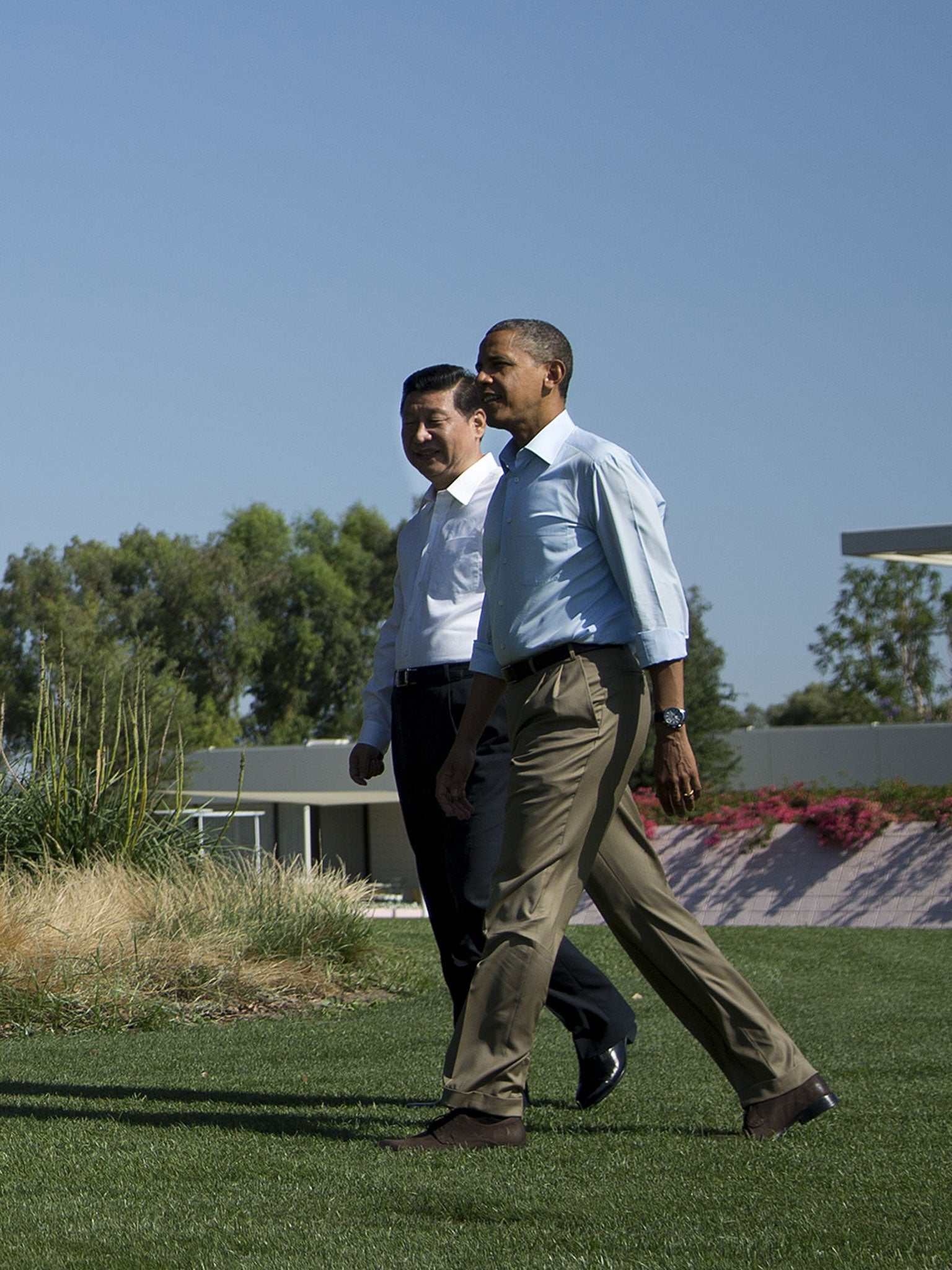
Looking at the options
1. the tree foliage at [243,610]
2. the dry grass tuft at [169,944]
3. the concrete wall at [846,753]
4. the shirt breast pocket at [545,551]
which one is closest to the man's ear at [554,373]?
the shirt breast pocket at [545,551]

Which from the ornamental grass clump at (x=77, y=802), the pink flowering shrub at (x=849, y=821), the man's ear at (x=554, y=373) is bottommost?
the pink flowering shrub at (x=849, y=821)

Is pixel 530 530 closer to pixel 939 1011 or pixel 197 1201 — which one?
pixel 197 1201

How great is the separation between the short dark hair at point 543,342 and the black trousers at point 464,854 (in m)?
1.03

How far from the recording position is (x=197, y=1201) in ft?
10.9

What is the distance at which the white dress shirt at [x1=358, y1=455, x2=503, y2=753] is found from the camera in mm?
4801

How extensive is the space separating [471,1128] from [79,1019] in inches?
123

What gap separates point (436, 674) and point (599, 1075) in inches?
48.8

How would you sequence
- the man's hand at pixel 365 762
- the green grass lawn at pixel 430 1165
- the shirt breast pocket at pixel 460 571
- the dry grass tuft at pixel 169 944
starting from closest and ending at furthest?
1. the green grass lawn at pixel 430 1165
2. the shirt breast pocket at pixel 460 571
3. the man's hand at pixel 365 762
4. the dry grass tuft at pixel 169 944

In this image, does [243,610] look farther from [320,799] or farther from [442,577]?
[442,577]

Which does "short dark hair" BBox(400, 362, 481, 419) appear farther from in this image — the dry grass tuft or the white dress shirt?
the dry grass tuft

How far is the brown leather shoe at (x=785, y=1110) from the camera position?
385 centimetres

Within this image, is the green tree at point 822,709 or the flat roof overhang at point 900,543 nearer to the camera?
the flat roof overhang at point 900,543

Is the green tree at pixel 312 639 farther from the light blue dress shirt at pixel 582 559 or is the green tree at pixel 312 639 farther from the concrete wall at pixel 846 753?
the light blue dress shirt at pixel 582 559

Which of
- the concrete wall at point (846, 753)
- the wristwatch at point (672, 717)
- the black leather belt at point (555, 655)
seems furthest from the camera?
the concrete wall at point (846, 753)
